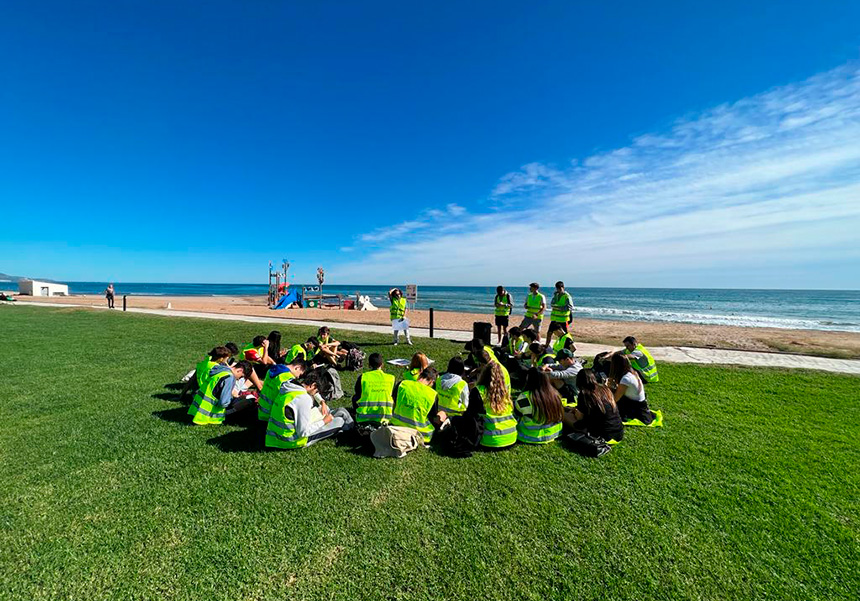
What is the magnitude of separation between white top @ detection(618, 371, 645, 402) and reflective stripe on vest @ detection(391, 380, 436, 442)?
301 cm

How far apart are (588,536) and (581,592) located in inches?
25.5

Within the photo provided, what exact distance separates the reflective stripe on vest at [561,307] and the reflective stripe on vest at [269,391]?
25.6ft

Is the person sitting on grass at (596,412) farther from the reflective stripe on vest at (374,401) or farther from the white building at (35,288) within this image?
the white building at (35,288)

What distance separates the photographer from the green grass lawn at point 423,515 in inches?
108

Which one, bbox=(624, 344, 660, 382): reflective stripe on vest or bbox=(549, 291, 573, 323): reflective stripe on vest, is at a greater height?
bbox=(549, 291, 573, 323): reflective stripe on vest

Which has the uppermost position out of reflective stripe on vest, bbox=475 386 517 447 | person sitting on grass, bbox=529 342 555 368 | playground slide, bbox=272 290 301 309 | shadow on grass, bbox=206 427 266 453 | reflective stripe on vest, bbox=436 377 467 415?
playground slide, bbox=272 290 301 309

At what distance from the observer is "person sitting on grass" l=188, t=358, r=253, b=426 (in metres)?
5.49

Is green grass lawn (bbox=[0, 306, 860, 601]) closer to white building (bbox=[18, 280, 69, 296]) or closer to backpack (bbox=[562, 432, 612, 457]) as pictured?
backpack (bbox=[562, 432, 612, 457])

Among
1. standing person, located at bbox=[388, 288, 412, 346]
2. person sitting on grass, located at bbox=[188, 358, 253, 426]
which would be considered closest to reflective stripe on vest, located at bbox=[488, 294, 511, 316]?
standing person, located at bbox=[388, 288, 412, 346]

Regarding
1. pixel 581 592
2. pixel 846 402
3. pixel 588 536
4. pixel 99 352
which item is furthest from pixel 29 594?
pixel 846 402

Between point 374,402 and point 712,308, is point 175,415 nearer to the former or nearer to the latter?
point 374,402

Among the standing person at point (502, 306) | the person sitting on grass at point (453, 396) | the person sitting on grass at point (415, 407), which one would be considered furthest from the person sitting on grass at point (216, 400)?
the standing person at point (502, 306)

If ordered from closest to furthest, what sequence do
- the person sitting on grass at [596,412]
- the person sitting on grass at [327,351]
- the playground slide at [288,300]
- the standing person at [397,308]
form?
the person sitting on grass at [596,412], the person sitting on grass at [327,351], the standing person at [397,308], the playground slide at [288,300]

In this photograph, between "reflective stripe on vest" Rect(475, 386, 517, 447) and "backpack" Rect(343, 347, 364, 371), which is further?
"backpack" Rect(343, 347, 364, 371)
